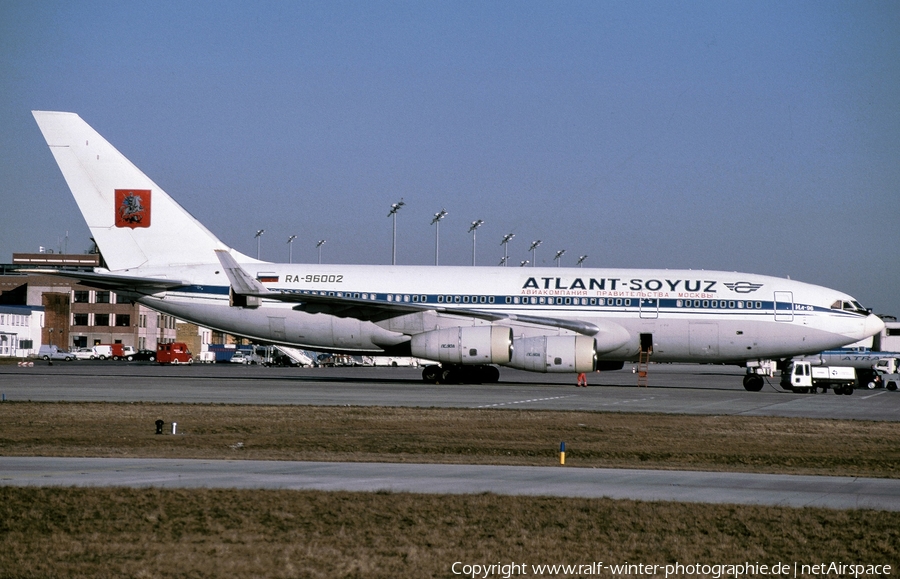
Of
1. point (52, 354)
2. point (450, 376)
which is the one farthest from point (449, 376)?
point (52, 354)

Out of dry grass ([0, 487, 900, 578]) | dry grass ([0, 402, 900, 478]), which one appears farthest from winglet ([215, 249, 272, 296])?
dry grass ([0, 487, 900, 578])

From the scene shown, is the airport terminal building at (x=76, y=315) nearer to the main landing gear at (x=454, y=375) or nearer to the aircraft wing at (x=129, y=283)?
the aircraft wing at (x=129, y=283)

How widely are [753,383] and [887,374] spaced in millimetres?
24312

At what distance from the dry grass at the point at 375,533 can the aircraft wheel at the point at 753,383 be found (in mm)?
30138

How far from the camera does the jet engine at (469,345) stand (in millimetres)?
36875

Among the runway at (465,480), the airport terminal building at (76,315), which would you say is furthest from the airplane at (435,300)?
the airport terminal building at (76,315)

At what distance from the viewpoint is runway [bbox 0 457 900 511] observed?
13.1m

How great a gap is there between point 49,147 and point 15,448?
2472cm

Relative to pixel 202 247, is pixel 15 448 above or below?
below

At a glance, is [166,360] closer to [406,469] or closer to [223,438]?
[223,438]

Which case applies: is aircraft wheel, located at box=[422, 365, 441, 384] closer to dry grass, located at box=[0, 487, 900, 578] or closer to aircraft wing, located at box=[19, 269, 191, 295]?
aircraft wing, located at box=[19, 269, 191, 295]

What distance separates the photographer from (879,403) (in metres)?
36.3

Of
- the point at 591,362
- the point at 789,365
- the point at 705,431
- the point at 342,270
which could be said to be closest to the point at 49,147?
the point at 342,270

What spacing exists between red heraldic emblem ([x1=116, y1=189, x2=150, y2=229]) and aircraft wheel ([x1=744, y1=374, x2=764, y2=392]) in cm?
2558
